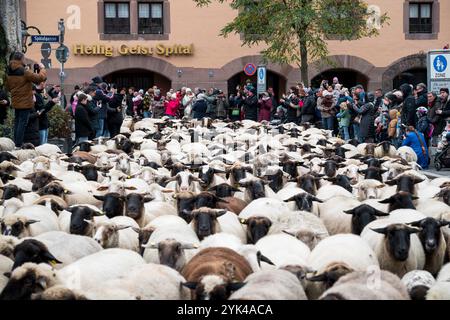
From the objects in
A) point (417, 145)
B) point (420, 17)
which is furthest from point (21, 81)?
point (420, 17)

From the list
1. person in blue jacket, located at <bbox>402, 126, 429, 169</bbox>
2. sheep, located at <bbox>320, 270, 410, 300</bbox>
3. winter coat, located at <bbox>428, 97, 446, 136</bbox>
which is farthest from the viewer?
winter coat, located at <bbox>428, 97, 446, 136</bbox>

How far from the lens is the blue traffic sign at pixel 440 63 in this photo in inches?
724

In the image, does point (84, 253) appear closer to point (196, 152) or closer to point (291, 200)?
point (291, 200)

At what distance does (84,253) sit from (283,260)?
76.8 inches

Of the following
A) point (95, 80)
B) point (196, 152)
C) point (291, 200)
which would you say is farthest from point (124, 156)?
point (95, 80)

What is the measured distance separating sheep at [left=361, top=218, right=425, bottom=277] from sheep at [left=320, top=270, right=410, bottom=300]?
5.30 feet

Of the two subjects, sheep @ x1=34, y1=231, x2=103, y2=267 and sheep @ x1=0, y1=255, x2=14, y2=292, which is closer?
sheep @ x1=0, y1=255, x2=14, y2=292

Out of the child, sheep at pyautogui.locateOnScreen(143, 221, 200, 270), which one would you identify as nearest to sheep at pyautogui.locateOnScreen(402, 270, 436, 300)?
sheep at pyautogui.locateOnScreen(143, 221, 200, 270)

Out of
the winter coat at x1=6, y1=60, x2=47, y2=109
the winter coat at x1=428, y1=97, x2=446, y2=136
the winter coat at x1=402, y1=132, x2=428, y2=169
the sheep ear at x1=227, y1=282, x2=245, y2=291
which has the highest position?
the winter coat at x1=6, y1=60, x2=47, y2=109

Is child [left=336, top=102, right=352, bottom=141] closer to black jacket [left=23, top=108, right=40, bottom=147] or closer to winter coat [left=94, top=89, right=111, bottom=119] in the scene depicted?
winter coat [left=94, top=89, right=111, bottom=119]

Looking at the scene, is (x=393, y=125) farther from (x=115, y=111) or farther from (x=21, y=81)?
(x=21, y=81)

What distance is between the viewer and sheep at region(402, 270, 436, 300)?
282 inches

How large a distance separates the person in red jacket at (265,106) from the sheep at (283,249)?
20.0 m

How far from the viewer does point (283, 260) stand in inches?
322
